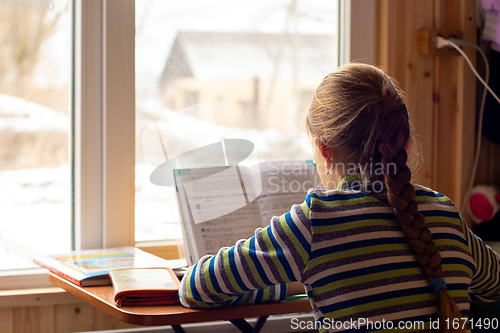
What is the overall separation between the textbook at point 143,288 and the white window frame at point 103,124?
410mm

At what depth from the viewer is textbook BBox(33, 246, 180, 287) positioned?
3.43 feet

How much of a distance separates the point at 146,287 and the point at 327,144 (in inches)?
17.0

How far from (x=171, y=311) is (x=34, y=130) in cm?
79

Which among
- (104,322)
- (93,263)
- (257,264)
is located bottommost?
(104,322)

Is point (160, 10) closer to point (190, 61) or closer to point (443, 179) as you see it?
Result: point (190, 61)

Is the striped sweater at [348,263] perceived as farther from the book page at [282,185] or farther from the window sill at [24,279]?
the window sill at [24,279]

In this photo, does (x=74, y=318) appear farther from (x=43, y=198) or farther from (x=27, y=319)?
(x=43, y=198)

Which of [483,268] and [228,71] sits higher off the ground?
[228,71]

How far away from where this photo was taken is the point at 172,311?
0.87 m

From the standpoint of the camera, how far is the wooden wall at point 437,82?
5.26 feet

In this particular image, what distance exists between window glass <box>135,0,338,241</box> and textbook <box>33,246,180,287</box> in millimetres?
188

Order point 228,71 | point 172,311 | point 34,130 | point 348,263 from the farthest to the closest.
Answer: point 228,71 < point 34,130 < point 172,311 < point 348,263

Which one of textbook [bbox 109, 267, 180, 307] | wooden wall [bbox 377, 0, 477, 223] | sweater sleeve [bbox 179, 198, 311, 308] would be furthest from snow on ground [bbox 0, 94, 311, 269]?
wooden wall [bbox 377, 0, 477, 223]

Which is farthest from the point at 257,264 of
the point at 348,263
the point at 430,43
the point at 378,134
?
the point at 430,43
